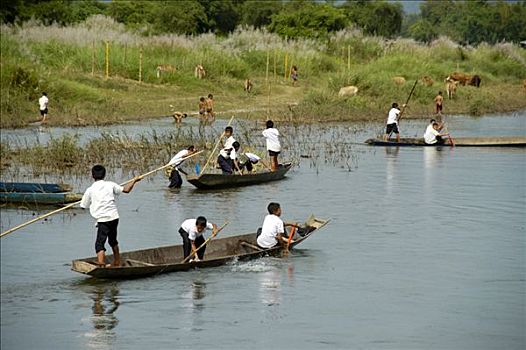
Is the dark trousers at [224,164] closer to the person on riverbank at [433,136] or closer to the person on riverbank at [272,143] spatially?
the person on riverbank at [272,143]

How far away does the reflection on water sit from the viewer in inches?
412

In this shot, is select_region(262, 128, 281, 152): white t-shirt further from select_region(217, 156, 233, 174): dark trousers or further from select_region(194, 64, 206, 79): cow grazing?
select_region(194, 64, 206, 79): cow grazing

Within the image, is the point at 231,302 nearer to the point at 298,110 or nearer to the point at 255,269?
the point at 255,269

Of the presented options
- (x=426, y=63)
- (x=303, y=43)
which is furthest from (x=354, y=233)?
(x=303, y=43)

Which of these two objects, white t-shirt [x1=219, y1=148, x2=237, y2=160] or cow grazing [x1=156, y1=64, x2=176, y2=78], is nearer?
white t-shirt [x1=219, y1=148, x2=237, y2=160]

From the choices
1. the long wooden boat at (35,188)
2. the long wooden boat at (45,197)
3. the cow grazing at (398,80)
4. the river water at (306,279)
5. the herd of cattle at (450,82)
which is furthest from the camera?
the cow grazing at (398,80)

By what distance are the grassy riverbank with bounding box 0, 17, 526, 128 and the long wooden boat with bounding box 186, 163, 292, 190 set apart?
9.16 m

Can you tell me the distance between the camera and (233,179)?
19.3 m

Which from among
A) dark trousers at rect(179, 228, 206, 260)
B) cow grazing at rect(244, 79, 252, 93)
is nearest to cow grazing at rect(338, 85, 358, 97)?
cow grazing at rect(244, 79, 252, 93)

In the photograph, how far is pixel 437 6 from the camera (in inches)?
3814

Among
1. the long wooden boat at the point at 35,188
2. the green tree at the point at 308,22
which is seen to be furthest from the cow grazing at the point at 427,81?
the long wooden boat at the point at 35,188

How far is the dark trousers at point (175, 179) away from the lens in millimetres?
19062

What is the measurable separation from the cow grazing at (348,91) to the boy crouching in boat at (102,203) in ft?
75.0

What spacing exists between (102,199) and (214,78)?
2665 cm
